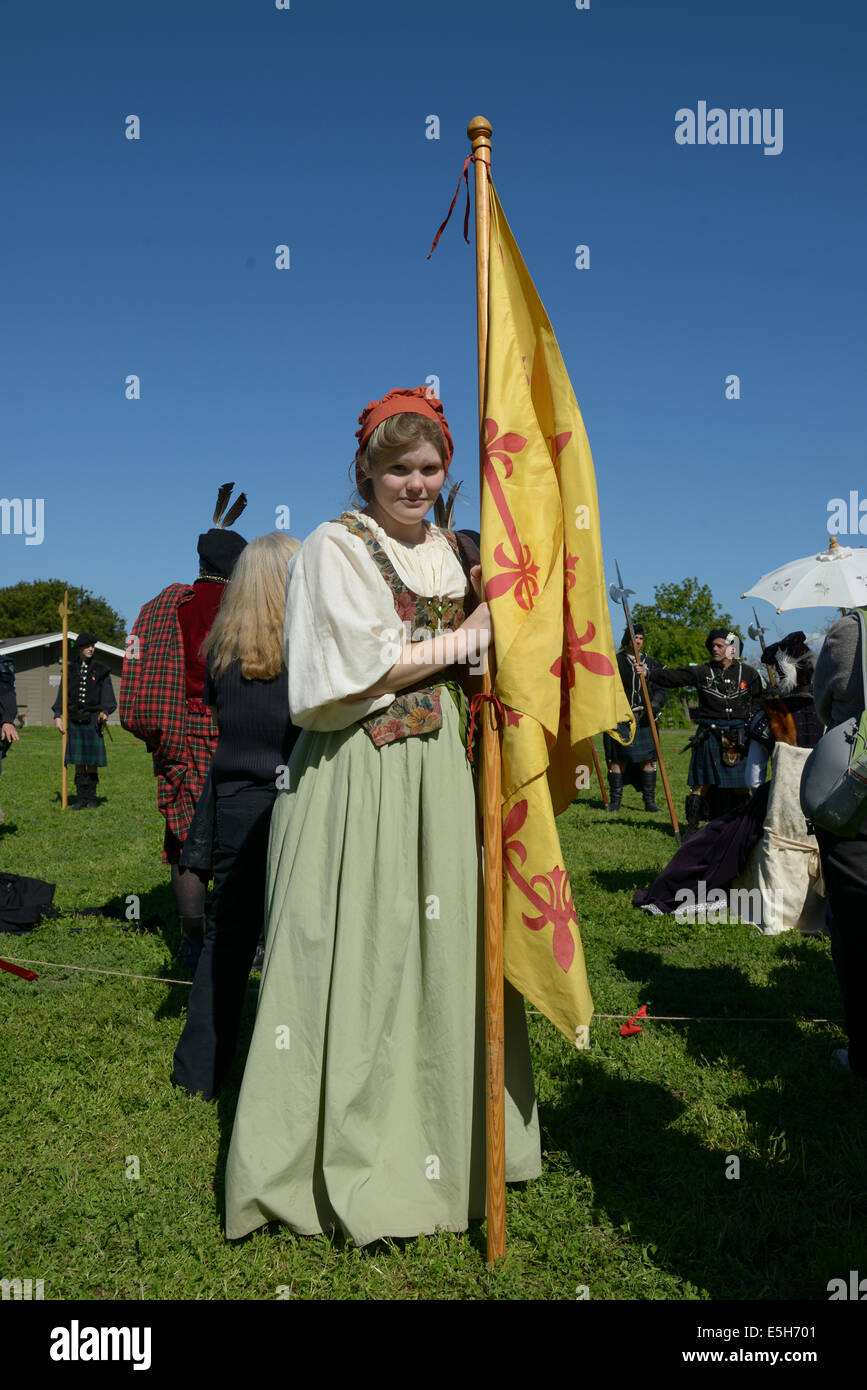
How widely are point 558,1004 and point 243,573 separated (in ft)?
6.49

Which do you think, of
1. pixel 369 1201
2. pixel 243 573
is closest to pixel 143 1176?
pixel 369 1201

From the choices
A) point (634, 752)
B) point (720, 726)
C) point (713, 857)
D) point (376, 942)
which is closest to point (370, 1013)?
point (376, 942)

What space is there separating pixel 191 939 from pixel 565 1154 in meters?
2.55

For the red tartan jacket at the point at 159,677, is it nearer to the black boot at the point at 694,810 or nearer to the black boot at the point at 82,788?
the black boot at the point at 694,810

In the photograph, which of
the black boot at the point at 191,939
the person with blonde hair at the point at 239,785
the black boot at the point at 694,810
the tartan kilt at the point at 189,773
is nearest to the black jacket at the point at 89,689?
the black boot at the point at 694,810

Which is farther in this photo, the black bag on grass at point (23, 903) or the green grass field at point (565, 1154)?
the black bag on grass at point (23, 903)

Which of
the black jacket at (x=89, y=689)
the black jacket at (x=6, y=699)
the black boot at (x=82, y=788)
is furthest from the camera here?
the black jacket at (x=89, y=689)

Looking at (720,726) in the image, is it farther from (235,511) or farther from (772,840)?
(235,511)

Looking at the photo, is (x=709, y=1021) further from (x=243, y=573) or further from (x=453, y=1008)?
(x=243, y=573)

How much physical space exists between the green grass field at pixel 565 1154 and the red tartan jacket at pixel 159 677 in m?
1.27

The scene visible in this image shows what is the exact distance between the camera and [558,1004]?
238 cm

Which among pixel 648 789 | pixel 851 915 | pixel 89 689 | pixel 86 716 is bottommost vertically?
pixel 851 915

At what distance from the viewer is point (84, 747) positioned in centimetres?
1262

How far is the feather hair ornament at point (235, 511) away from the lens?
4730mm
